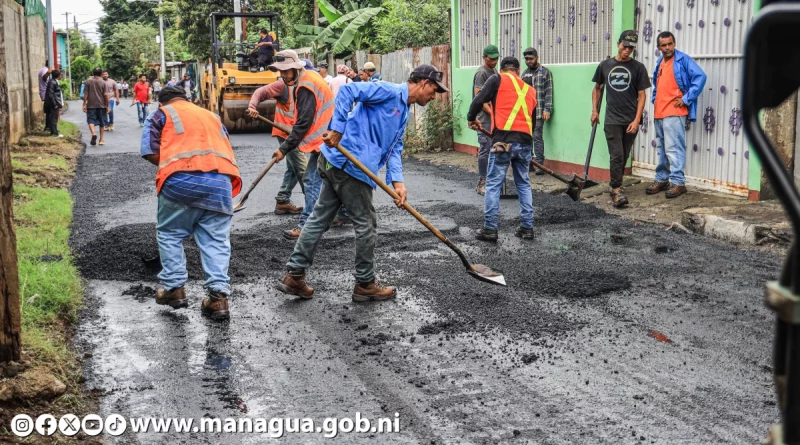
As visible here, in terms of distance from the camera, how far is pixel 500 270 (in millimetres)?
7457

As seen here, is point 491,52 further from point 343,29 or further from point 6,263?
point 343,29

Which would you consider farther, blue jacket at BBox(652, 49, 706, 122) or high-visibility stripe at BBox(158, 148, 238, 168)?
blue jacket at BBox(652, 49, 706, 122)

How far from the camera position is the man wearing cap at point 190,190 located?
6074 millimetres

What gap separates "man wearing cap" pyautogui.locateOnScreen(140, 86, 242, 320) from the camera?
239 inches

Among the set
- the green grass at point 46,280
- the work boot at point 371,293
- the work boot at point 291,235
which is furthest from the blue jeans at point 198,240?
the work boot at point 291,235

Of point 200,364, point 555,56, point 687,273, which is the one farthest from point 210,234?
point 555,56

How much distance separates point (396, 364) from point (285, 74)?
4.47 m

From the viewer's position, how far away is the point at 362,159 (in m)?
6.53

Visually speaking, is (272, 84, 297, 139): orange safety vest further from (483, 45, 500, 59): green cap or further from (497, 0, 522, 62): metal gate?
(497, 0, 522, 62): metal gate

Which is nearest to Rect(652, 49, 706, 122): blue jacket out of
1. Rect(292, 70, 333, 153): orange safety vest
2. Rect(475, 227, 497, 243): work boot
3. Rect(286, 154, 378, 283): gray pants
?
Rect(475, 227, 497, 243): work boot

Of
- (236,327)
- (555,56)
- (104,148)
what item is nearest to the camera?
(236,327)

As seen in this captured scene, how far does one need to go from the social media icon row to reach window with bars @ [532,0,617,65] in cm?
955

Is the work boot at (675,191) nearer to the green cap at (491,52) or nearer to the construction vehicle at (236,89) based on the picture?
the green cap at (491,52)

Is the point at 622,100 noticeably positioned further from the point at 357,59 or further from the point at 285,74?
the point at 357,59
